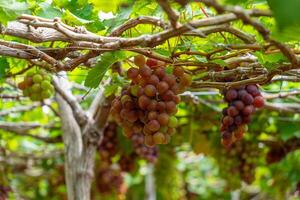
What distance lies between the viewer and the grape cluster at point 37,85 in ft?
6.46

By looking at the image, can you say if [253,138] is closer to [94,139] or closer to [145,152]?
[145,152]

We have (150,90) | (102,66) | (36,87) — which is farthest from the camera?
(36,87)

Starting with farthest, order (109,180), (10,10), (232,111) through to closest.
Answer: (109,180) < (232,111) < (10,10)

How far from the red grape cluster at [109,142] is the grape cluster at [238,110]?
1500mm

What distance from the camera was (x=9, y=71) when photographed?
195 cm

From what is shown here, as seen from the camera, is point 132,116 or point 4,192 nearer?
point 132,116

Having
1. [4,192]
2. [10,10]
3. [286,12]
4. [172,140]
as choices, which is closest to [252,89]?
[10,10]

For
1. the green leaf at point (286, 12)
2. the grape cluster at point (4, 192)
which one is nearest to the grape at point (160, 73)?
the green leaf at point (286, 12)

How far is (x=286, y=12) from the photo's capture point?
77 centimetres

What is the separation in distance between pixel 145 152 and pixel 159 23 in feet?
5.54

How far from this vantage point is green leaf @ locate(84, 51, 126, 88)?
1394mm

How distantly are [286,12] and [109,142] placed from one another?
2.36m

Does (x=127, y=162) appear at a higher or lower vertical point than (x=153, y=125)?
lower

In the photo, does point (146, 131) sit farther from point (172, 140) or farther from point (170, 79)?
point (172, 140)
